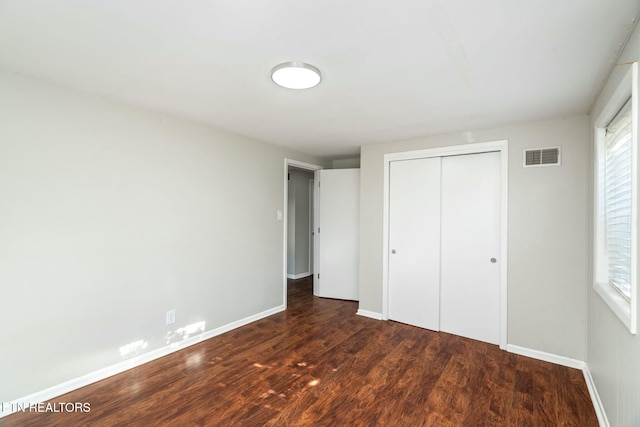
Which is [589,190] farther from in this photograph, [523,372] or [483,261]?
[523,372]

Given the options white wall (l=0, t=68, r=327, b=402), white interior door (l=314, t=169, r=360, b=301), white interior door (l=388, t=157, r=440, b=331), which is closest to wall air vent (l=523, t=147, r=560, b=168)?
white interior door (l=388, t=157, r=440, b=331)

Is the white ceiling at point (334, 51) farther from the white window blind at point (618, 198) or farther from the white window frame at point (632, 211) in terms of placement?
the white window blind at point (618, 198)

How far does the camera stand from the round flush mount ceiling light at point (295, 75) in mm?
1826

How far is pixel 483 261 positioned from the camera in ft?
10.7

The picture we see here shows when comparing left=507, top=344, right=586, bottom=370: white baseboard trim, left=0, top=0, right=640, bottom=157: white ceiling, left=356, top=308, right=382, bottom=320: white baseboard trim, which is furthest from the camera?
left=356, top=308, right=382, bottom=320: white baseboard trim

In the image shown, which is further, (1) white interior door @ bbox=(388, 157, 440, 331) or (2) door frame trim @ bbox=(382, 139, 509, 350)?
(1) white interior door @ bbox=(388, 157, 440, 331)

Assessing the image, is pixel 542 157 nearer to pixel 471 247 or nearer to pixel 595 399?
pixel 471 247

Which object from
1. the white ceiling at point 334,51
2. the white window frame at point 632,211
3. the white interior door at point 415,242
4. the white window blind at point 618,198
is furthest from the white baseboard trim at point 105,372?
the white window blind at point 618,198

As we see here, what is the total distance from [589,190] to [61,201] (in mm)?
4303

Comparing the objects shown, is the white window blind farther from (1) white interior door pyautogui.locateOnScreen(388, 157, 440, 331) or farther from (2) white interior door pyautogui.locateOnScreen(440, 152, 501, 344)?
(1) white interior door pyautogui.locateOnScreen(388, 157, 440, 331)

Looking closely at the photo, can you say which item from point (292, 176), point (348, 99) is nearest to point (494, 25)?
point (348, 99)

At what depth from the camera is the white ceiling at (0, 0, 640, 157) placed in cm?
137

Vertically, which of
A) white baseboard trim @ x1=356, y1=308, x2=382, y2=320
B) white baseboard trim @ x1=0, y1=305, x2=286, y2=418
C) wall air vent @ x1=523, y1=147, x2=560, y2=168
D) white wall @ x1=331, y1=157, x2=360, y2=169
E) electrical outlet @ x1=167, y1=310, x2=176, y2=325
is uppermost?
white wall @ x1=331, y1=157, x2=360, y2=169

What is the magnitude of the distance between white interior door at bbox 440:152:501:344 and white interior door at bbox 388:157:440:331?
9 centimetres
